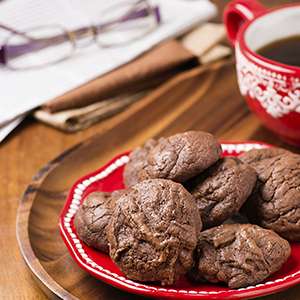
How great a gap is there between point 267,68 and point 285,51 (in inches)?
8.0

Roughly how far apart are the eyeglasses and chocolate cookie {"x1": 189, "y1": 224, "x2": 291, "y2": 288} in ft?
4.24

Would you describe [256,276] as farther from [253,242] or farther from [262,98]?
[262,98]

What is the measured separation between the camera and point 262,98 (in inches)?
70.6

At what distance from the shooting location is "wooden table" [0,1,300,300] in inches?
74.6

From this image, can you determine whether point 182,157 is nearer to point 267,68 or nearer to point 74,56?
point 267,68

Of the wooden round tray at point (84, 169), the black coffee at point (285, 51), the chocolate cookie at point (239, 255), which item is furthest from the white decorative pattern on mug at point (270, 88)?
the chocolate cookie at point (239, 255)

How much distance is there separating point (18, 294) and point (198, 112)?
865 mm

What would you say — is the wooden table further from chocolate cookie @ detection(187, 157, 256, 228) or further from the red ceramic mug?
chocolate cookie @ detection(187, 157, 256, 228)

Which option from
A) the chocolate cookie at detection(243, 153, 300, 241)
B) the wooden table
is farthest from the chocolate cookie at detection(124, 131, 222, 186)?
the wooden table

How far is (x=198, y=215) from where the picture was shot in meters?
1.32

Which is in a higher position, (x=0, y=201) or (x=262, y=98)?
(x=262, y=98)

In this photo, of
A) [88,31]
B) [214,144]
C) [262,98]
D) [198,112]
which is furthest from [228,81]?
[214,144]

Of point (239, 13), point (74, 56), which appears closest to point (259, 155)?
point (239, 13)

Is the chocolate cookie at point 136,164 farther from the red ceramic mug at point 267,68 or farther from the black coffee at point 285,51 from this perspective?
the black coffee at point 285,51
